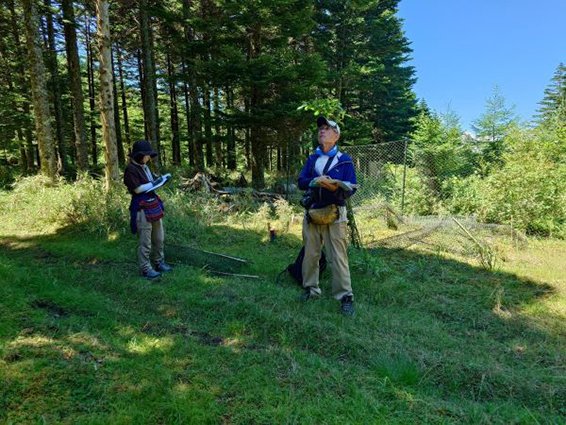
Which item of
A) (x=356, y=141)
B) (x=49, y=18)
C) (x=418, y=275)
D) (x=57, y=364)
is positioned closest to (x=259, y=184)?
(x=356, y=141)

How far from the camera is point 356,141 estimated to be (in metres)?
16.2

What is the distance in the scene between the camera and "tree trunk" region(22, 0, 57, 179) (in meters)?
8.10

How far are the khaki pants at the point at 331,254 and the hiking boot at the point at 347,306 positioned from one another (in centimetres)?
4

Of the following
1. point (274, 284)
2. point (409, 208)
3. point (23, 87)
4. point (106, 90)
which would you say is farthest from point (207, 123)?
point (23, 87)

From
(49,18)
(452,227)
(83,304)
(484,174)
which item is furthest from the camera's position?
(49,18)

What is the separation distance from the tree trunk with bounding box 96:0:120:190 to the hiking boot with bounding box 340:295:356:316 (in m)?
5.39

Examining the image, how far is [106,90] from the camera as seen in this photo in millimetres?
7105

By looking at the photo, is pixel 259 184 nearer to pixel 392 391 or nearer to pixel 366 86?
pixel 366 86

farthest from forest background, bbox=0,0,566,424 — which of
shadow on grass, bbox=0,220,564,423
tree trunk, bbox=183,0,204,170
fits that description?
tree trunk, bbox=183,0,204,170

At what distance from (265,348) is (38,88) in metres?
8.44

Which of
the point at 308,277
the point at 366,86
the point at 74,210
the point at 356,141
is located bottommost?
the point at 308,277

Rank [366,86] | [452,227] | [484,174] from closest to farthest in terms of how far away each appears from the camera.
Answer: [452,227] → [484,174] → [366,86]

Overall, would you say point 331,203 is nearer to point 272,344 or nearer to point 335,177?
point 335,177

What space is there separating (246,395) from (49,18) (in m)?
14.4
